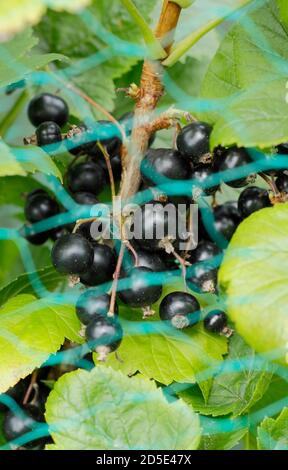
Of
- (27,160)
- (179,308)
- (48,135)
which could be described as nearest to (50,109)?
(48,135)

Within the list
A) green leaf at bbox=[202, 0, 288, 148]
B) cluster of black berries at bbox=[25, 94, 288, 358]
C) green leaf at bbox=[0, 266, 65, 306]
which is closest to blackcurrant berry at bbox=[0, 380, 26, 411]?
green leaf at bbox=[0, 266, 65, 306]

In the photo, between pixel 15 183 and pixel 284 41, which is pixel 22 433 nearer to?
pixel 15 183

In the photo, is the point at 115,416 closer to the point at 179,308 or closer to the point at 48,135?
the point at 179,308

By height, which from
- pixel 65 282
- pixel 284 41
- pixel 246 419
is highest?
pixel 284 41

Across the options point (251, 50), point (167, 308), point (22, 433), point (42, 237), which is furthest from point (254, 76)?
point (22, 433)

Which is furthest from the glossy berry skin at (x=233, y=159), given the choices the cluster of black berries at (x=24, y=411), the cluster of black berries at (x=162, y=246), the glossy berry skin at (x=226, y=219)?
the cluster of black berries at (x=24, y=411)

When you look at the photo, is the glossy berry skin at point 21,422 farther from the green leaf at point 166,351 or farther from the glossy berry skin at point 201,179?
the glossy berry skin at point 201,179
